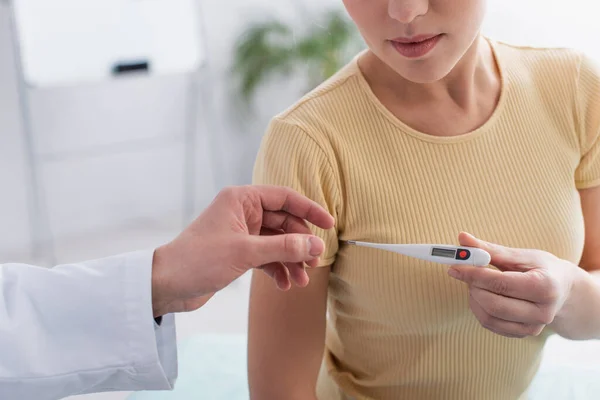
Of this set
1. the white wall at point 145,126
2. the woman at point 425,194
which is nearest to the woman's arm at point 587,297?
the woman at point 425,194

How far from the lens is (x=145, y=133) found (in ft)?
12.2

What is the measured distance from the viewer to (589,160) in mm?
1169

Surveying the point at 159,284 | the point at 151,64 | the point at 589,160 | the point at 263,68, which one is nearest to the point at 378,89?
the point at 589,160

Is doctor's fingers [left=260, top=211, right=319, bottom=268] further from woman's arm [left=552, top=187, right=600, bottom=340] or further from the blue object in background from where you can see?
the blue object in background

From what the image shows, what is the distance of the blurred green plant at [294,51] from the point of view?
3.54 meters

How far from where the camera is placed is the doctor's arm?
89 centimetres

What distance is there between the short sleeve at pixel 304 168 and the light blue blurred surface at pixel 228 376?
1.94 feet

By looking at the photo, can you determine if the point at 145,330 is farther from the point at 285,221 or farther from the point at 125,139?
the point at 125,139

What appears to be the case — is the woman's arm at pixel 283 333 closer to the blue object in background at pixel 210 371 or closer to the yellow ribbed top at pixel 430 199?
the yellow ribbed top at pixel 430 199

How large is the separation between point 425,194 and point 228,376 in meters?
0.71

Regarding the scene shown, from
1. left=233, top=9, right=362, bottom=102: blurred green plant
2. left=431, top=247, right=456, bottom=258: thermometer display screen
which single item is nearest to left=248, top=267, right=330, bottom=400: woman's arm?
left=431, top=247, right=456, bottom=258: thermometer display screen

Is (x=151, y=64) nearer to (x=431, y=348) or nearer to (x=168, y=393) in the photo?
(x=168, y=393)

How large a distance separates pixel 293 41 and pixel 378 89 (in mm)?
2806

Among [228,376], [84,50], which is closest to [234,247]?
[228,376]
